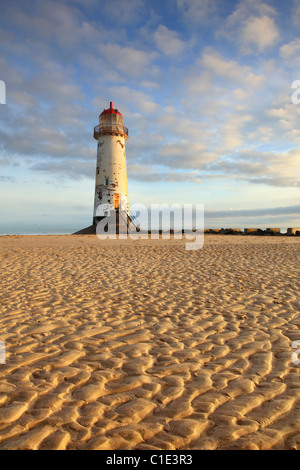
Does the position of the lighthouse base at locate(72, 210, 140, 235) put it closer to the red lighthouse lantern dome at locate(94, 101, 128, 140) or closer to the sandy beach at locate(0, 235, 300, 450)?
the red lighthouse lantern dome at locate(94, 101, 128, 140)

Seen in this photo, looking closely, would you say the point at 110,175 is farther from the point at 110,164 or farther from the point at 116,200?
the point at 116,200

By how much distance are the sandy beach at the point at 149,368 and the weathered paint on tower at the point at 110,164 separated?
22079mm

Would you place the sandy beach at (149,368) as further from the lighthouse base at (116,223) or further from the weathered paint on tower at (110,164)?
the weathered paint on tower at (110,164)

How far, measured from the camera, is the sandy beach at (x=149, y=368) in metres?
2.25

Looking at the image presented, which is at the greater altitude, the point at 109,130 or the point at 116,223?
the point at 109,130

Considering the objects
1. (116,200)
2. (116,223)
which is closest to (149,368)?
(116,223)

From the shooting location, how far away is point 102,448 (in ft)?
6.93

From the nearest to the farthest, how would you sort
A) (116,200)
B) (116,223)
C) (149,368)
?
(149,368), (116,223), (116,200)

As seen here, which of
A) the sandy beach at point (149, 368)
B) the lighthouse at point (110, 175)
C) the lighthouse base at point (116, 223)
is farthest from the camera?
the lighthouse at point (110, 175)

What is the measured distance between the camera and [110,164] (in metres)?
28.6

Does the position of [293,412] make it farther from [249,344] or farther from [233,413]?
[249,344]

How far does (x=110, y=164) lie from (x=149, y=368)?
26973 millimetres

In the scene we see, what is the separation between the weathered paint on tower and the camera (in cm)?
2847

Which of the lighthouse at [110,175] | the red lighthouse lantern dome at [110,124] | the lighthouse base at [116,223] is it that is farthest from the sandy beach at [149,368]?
the red lighthouse lantern dome at [110,124]
